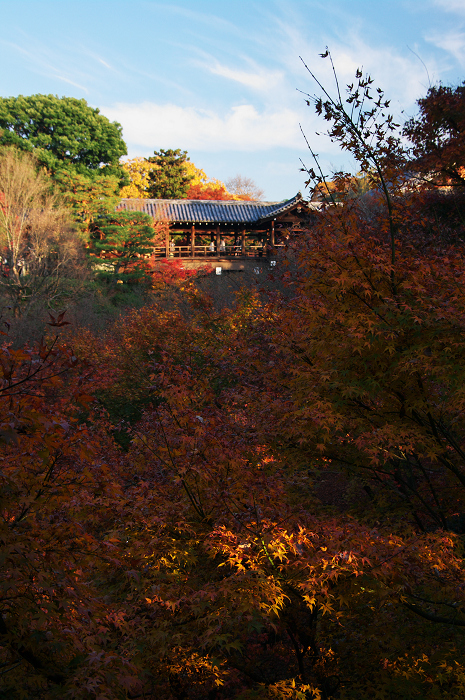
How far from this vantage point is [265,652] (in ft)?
24.7

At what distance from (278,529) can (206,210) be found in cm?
2802

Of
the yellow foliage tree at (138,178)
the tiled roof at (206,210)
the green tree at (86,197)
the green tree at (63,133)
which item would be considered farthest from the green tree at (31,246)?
the yellow foliage tree at (138,178)

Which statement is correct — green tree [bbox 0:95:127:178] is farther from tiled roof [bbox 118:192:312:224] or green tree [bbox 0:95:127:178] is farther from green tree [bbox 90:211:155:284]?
green tree [bbox 90:211:155:284]

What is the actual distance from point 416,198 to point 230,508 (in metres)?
3.80

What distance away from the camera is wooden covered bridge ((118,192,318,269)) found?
28.0 metres

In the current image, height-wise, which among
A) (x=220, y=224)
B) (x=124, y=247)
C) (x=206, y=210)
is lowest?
(x=124, y=247)

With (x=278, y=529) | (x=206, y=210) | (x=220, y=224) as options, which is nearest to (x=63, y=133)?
(x=206, y=210)

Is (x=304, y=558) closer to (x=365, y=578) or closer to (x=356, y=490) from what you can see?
(x=365, y=578)

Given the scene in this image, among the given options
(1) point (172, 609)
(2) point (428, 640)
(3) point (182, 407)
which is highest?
(3) point (182, 407)

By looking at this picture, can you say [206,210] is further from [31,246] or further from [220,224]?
[31,246]

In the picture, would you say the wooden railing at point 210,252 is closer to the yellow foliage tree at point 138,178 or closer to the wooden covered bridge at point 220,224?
the wooden covered bridge at point 220,224

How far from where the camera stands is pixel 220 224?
97.6 feet

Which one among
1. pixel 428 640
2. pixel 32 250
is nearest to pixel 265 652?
pixel 428 640

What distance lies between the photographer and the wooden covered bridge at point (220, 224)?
2797cm
